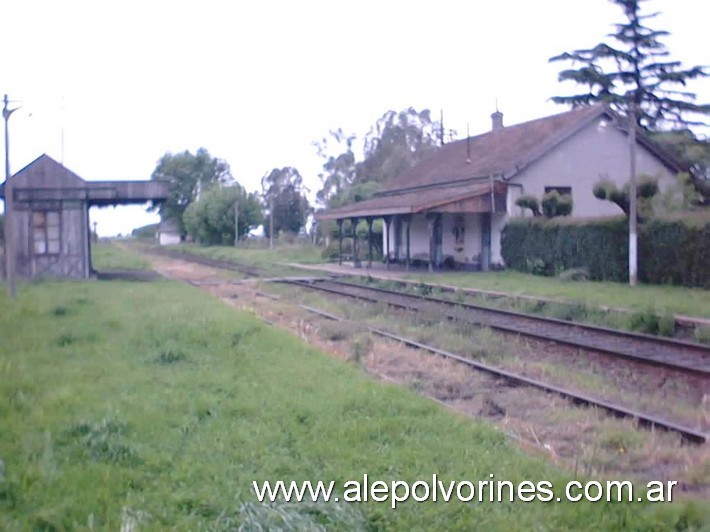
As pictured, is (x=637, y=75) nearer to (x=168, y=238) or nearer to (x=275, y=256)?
(x=275, y=256)

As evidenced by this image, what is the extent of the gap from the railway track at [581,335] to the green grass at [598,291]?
5.27 feet

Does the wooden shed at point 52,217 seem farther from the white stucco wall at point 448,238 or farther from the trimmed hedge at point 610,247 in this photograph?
the trimmed hedge at point 610,247

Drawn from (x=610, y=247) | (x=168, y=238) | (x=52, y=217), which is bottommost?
(x=610, y=247)

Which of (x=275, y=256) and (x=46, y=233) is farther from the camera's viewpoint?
(x=275, y=256)

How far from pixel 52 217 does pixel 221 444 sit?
25526 mm

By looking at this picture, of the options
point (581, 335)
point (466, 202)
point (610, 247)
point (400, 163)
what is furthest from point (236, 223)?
point (581, 335)

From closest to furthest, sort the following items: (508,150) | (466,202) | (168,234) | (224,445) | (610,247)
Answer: (224,445)
(610,247)
(466,202)
(508,150)
(168,234)

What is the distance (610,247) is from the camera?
25766 millimetres

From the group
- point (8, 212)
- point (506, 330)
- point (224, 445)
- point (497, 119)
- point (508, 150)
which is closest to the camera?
point (224, 445)

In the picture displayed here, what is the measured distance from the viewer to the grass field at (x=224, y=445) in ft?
17.0

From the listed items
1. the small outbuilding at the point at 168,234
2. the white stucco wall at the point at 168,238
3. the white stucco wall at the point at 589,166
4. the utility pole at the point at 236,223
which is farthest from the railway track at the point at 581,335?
the white stucco wall at the point at 168,238

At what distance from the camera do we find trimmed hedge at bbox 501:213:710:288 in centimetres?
2236

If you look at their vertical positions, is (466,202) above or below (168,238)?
above

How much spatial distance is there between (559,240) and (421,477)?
23529 millimetres
